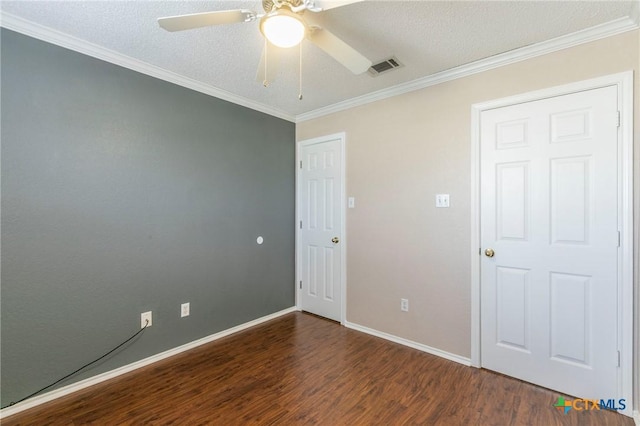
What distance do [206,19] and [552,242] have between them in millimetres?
2597

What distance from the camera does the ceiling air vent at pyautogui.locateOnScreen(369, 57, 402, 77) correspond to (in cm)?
231

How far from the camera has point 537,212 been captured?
215 cm

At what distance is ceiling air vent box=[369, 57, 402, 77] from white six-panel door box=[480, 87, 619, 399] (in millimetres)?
836

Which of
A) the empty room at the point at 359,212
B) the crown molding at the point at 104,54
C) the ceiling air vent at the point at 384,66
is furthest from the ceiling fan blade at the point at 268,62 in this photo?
the crown molding at the point at 104,54

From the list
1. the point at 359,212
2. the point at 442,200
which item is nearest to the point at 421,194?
the point at 442,200

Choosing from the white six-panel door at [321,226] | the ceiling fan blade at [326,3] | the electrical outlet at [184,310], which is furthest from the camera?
the white six-panel door at [321,226]

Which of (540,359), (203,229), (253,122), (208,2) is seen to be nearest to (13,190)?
(203,229)

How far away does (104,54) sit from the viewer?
2191 millimetres

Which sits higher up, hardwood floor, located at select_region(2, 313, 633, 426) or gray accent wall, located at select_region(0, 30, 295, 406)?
Answer: gray accent wall, located at select_region(0, 30, 295, 406)

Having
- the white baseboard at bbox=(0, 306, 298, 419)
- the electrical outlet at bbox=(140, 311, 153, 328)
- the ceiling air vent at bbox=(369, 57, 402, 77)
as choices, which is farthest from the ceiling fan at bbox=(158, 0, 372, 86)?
the white baseboard at bbox=(0, 306, 298, 419)

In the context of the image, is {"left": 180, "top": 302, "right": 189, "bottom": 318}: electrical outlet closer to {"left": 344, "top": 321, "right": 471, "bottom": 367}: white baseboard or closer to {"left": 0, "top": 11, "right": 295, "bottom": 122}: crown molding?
{"left": 344, "top": 321, "right": 471, "bottom": 367}: white baseboard

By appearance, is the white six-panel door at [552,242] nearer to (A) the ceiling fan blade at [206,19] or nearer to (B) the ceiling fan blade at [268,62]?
(B) the ceiling fan blade at [268,62]

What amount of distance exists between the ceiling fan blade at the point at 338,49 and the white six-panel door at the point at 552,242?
1.31 meters

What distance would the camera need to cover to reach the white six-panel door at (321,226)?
335cm
